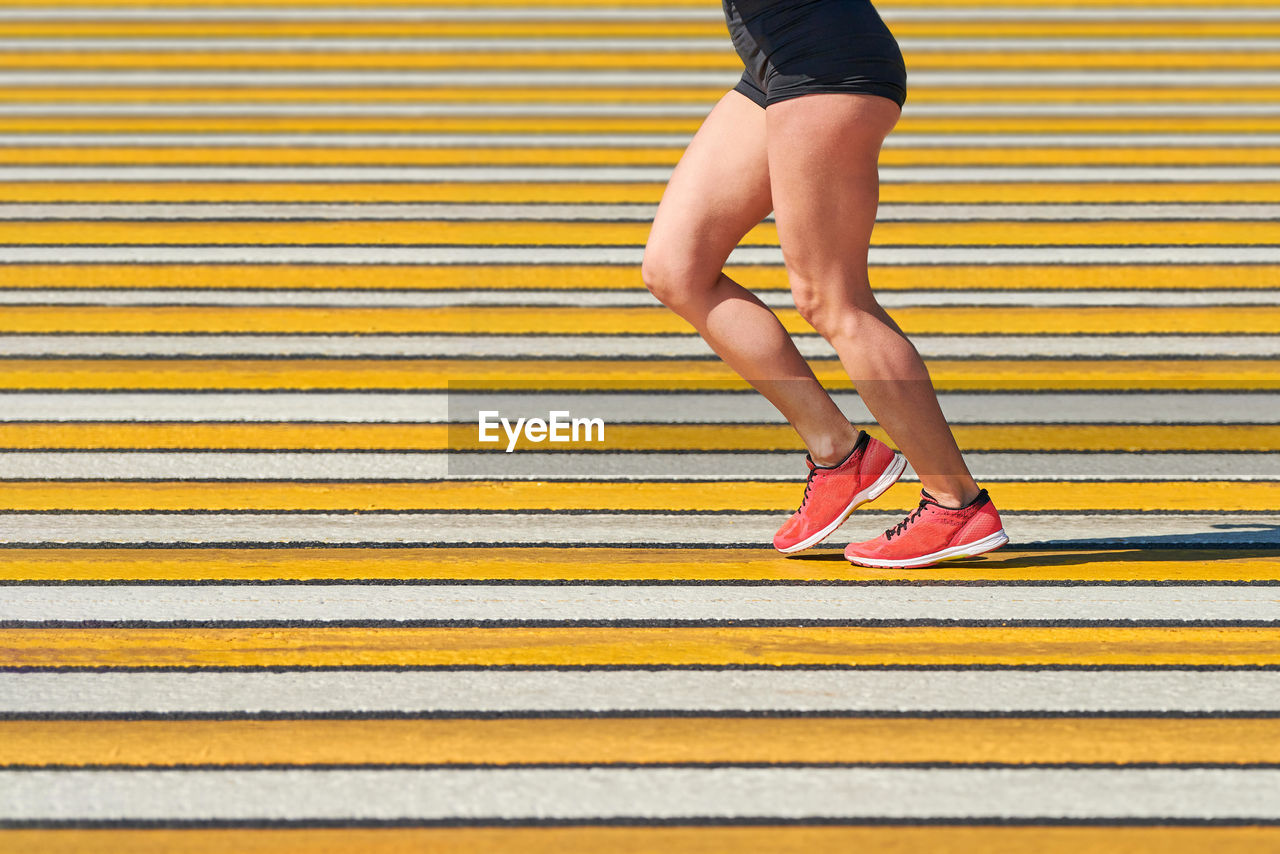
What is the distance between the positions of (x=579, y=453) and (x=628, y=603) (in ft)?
3.66

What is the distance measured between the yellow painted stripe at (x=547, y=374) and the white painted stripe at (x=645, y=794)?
224 centimetres

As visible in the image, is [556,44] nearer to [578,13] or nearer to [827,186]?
[578,13]

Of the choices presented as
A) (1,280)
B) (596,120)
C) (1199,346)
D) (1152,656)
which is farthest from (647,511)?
(596,120)

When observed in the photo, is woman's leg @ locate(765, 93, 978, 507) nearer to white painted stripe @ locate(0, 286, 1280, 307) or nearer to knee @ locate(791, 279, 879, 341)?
knee @ locate(791, 279, 879, 341)

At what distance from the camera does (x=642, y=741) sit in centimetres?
242

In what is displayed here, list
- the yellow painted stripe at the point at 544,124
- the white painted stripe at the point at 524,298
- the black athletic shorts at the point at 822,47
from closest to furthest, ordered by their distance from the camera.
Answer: the black athletic shorts at the point at 822,47, the white painted stripe at the point at 524,298, the yellow painted stripe at the point at 544,124

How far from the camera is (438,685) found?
262 cm

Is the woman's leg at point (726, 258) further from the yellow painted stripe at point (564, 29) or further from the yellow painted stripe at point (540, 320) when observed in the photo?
the yellow painted stripe at point (564, 29)

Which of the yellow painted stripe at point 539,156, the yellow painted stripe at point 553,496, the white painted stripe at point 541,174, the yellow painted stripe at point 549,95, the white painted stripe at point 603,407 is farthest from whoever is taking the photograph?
the yellow painted stripe at point 549,95

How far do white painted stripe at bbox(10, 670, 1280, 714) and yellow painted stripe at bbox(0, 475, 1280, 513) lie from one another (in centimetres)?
99

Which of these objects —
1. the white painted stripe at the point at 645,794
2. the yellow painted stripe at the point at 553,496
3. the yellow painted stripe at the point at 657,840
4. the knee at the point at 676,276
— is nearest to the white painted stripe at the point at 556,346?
the yellow painted stripe at the point at 553,496

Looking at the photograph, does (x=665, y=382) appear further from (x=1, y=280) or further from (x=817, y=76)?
(x=1, y=280)

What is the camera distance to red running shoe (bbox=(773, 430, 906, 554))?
3.18 metres

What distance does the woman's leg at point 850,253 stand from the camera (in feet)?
9.43
